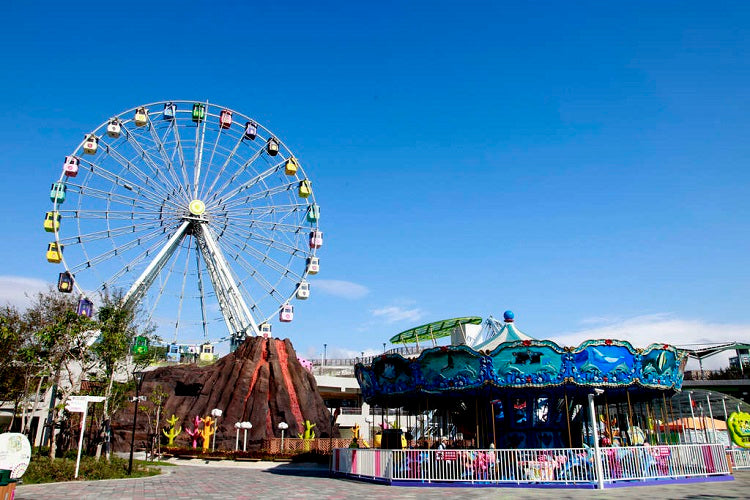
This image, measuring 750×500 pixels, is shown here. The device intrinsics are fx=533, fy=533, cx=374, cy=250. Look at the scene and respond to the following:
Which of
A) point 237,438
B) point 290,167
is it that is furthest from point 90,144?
point 237,438

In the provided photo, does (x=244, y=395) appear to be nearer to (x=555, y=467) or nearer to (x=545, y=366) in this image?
(x=545, y=366)

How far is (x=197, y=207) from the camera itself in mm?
37094

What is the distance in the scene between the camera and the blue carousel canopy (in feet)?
55.7

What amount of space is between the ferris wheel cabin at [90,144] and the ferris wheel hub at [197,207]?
6.84 meters

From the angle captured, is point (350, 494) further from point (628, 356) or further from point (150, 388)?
point (150, 388)

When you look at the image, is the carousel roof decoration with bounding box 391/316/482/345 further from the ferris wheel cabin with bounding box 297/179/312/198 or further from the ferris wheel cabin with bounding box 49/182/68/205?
the ferris wheel cabin with bounding box 49/182/68/205

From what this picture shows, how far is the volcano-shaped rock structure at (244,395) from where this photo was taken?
3438 centimetres

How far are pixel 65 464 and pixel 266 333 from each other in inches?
827

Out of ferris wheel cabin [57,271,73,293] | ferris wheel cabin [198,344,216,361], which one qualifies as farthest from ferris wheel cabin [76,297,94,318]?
ferris wheel cabin [198,344,216,361]

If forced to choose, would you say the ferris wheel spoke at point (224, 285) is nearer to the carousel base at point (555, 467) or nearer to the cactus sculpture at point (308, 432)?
the cactus sculpture at point (308, 432)

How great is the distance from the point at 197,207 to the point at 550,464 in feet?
95.1

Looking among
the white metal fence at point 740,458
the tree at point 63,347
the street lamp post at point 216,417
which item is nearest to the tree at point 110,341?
the tree at point 63,347

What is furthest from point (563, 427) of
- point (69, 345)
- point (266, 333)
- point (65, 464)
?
point (266, 333)

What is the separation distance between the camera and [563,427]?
64.1 ft
